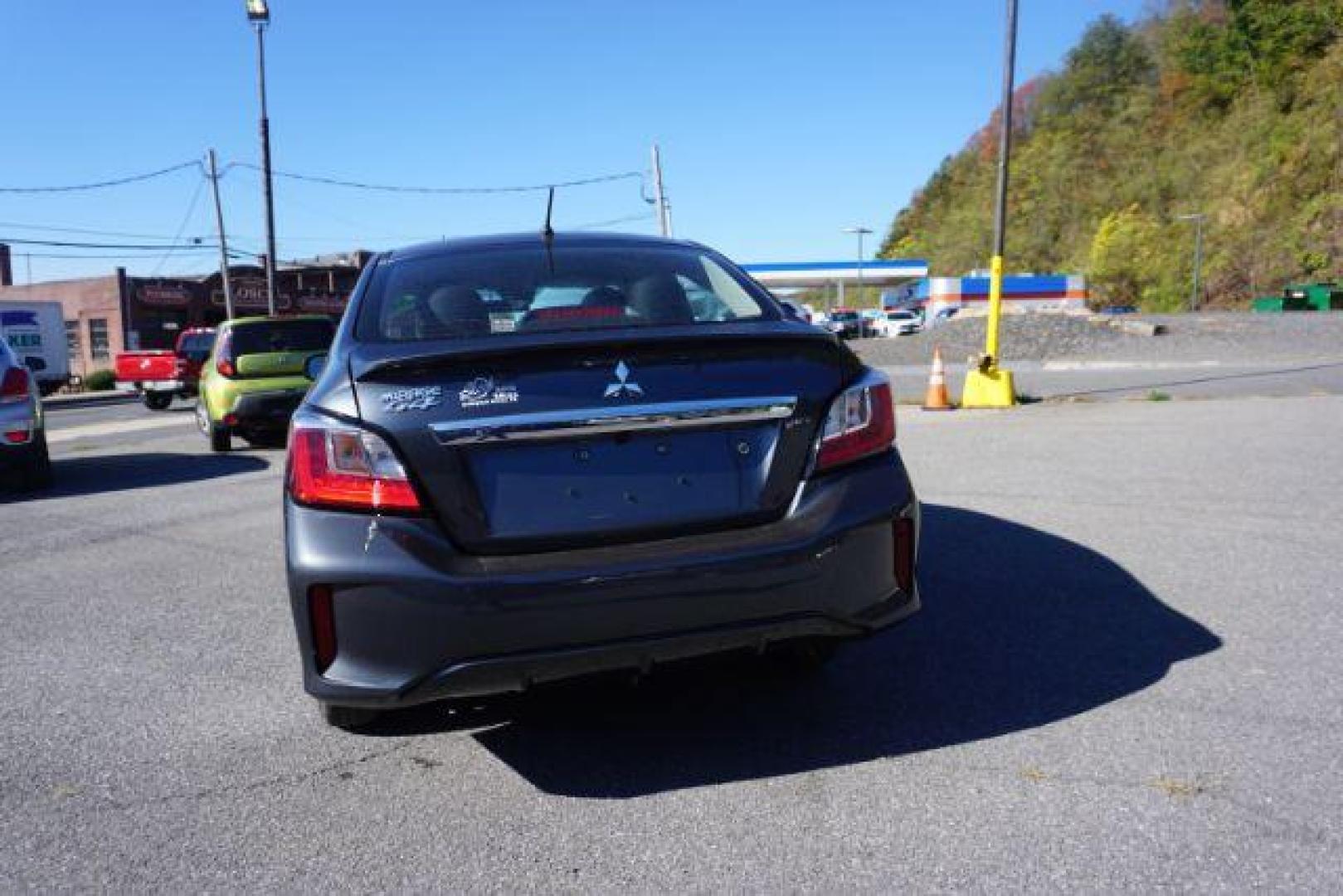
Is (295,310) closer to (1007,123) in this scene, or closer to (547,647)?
(1007,123)

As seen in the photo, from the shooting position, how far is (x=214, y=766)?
3123 millimetres

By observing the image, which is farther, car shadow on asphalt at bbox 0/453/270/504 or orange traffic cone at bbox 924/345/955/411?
orange traffic cone at bbox 924/345/955/411

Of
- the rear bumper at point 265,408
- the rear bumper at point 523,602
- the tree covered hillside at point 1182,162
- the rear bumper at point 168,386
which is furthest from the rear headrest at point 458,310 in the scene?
the tree covered hillside at point 1182,162

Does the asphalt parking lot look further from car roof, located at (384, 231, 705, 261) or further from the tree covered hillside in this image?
the tree covered hillside

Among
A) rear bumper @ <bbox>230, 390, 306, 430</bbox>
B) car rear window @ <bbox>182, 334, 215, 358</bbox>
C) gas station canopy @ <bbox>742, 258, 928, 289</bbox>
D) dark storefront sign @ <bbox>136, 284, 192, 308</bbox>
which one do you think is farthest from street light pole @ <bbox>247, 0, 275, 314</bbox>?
gas station canopy @ <bbox>742, 258, 928, 289</bbox>

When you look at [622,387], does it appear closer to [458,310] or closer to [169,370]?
[458,310]

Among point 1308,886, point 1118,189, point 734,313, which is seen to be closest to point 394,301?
point 734,313

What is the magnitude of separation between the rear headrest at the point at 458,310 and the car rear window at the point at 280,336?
909cm

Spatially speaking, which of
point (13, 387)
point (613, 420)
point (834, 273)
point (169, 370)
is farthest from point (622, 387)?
point (834, 273)

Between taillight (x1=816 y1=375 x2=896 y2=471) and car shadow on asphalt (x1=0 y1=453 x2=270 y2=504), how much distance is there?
8.09 metres

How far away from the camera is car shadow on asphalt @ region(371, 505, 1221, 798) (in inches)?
119

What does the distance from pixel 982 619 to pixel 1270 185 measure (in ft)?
225

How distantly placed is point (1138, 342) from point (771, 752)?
25.3 meters

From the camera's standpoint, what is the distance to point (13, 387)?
8656mm
